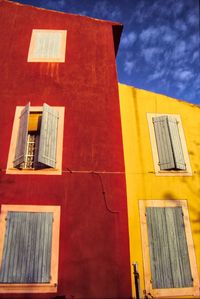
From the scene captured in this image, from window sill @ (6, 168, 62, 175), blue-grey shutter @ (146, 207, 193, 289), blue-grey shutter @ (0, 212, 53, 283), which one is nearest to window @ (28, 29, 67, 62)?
window sill @ (6, 168, 62, 175)

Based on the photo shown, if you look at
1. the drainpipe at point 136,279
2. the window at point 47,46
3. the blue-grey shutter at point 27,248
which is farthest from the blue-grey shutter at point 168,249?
the window at point 47,46

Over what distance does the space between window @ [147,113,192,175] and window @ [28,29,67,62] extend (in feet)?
13.5

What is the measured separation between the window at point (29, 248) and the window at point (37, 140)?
1246 millimetres

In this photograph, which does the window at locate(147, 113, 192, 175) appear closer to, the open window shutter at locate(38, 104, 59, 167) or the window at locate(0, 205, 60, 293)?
the open window shutter at locate(38, 104, 59, 167)

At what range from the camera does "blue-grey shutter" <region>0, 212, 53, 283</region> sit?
25.5 ft

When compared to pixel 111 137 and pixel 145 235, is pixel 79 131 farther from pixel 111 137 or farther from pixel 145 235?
pixel 145 235

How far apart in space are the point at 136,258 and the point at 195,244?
1.75 meters

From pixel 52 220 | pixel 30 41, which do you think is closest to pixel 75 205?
pixel 52 220

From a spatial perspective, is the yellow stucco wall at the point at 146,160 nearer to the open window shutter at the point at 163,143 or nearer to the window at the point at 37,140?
the open window shutter at the point at 163,143

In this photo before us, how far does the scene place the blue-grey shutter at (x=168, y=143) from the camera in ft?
31.9

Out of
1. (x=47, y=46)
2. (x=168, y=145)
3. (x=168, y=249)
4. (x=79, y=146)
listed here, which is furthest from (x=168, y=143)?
(x=47, y=46)

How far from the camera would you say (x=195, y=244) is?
871 centimetres

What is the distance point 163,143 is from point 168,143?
0.53 feet

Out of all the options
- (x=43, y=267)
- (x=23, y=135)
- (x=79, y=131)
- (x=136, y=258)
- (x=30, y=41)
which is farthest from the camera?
(x=30, y=41)
